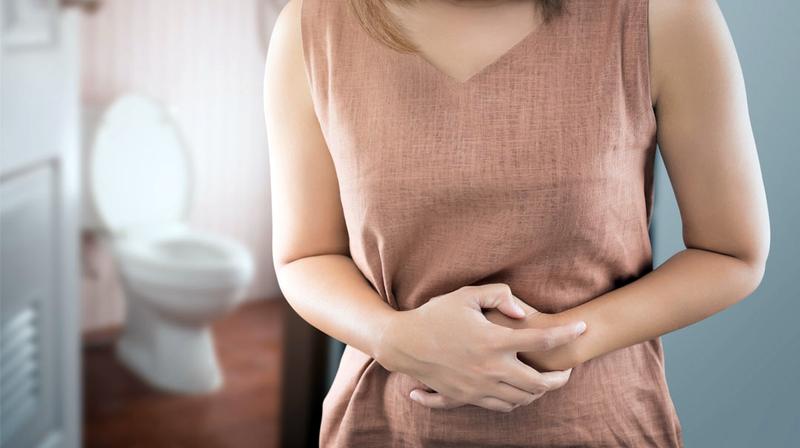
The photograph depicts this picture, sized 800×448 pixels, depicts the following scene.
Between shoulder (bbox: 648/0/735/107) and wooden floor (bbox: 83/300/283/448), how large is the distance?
6.72 feet

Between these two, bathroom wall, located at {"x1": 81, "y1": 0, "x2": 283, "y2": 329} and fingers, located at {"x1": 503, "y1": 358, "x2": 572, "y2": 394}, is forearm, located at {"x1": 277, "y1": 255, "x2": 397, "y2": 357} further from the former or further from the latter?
bathroom wall, located at {"x1": 81, "y1": 0, "x2": 283, "y2": 329}

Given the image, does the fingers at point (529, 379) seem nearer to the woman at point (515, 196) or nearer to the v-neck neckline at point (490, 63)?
the woman at point (515, 196)

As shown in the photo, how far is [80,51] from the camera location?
Result: 121 inches

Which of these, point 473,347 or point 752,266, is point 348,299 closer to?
point 473,347

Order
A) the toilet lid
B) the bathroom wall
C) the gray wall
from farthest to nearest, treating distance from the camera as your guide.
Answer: the bathroom wall → the toilet lid → the gray wall

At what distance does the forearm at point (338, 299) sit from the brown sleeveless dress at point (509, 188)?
0.08ft

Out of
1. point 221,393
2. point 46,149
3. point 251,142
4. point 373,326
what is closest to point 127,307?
point 221,393

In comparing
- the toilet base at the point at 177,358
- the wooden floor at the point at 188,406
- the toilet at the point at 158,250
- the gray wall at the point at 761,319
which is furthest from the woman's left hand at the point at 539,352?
the toilet base at the point at 177,358

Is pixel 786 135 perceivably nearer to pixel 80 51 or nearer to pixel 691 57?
pixel 691 57

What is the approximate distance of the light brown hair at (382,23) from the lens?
31.5 inches

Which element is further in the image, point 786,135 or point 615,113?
point 786,135

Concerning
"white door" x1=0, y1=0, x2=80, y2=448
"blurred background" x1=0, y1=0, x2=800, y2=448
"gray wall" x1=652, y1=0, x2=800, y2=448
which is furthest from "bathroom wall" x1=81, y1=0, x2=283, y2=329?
"gray wall" x1=652, y1=0, x2=800, y2=448

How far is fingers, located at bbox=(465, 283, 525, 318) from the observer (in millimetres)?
756

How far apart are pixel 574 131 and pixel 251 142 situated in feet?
9.84
